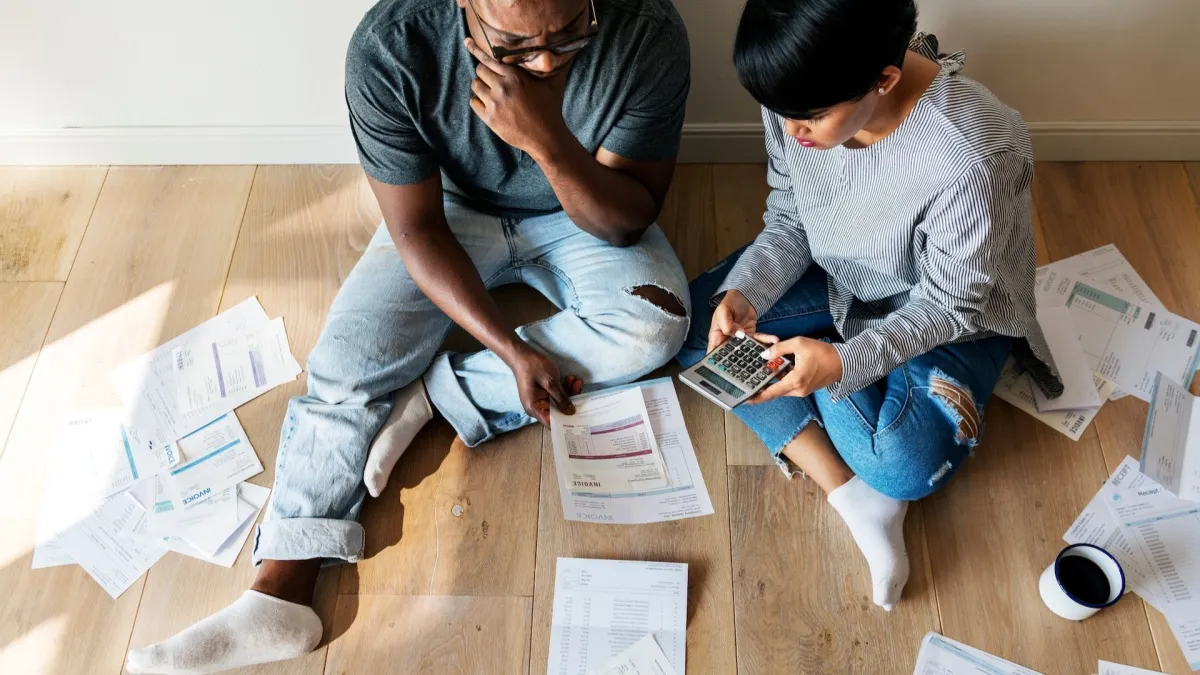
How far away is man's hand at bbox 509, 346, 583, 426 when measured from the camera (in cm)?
150

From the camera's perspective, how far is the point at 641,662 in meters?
1.35

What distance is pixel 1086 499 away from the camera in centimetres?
149

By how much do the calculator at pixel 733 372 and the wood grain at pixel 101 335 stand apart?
0.97 metres

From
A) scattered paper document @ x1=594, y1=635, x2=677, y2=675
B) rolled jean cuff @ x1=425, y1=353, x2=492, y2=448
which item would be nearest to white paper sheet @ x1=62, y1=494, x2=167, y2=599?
rolled jean cuff @ x1=425, y1=353, x2=492, y2=448

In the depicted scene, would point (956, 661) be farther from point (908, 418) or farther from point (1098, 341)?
point (1098, 341)

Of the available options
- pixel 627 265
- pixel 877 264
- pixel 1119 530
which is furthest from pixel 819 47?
pixel 1119 530

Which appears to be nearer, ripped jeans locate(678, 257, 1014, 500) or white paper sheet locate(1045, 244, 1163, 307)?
ripped jeans locate(678, 257, 1014, 500)

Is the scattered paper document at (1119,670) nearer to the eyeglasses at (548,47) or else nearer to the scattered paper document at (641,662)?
the scattered paper document at (641,662)

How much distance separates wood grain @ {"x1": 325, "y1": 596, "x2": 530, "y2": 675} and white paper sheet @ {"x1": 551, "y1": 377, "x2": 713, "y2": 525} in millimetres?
187

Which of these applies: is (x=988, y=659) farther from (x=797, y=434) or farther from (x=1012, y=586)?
(x=797, y=434)

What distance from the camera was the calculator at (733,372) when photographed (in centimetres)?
136

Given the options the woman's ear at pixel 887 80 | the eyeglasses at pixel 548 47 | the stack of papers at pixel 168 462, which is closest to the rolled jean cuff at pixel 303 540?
the stack of papers at pixel 168 462

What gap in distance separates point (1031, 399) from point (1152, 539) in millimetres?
293

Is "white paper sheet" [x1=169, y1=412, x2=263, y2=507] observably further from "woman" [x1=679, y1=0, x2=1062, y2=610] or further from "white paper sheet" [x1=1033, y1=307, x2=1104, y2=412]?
"white paper sheet" [x1=1033, y1=307, x2=1104, y2=412]
